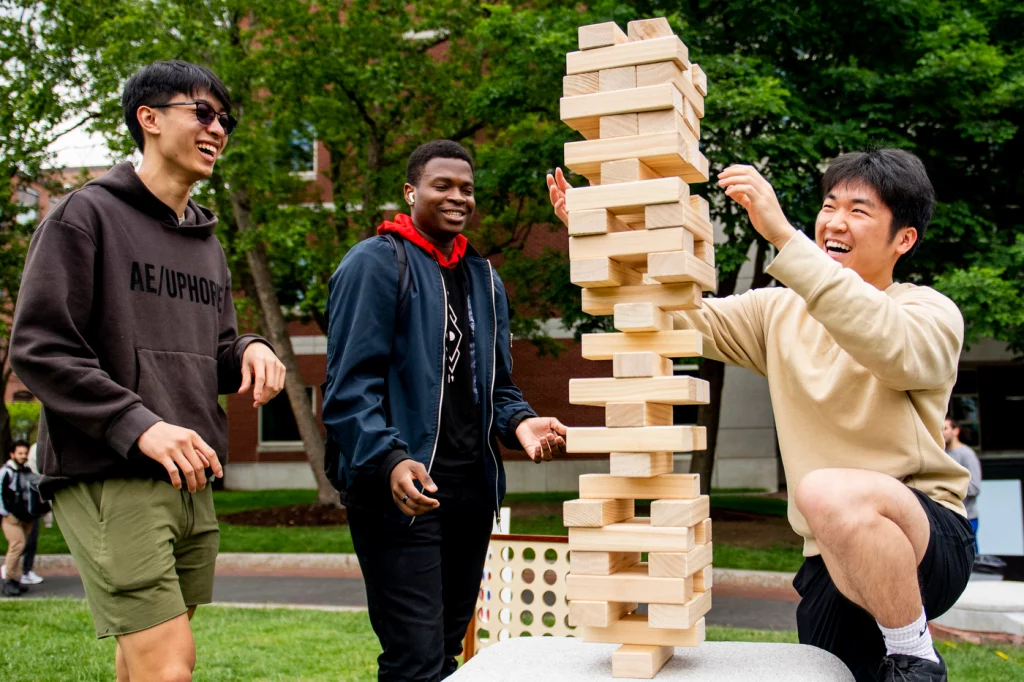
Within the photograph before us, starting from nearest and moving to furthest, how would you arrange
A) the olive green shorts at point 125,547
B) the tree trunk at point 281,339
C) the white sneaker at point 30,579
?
the olive green shorts at point 125,547 < the white sneaker at point 30,579 < the tree trunk at point 281,339

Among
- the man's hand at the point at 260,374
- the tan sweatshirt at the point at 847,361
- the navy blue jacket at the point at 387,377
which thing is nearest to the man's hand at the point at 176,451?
the man's hand at the point at 260,374

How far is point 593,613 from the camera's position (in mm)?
2574

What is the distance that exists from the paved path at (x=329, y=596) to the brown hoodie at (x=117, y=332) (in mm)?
6304

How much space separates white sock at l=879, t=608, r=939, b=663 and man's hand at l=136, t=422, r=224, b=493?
1872 mm

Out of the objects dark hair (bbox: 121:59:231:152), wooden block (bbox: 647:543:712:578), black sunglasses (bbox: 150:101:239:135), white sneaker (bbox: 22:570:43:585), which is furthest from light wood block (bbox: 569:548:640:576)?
white sneaker (bbox: 22:570:43:585)

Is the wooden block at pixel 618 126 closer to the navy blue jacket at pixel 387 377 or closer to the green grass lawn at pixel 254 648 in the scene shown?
the navy blue jacket at pixel 387 377

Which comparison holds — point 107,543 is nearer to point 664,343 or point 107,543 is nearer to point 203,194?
point 664,343

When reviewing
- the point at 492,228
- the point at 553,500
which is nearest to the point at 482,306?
the point at 492,228

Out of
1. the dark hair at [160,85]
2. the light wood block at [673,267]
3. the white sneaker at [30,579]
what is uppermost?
the dark hair at [160,85]

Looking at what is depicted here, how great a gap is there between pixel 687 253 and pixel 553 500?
54.7 feet

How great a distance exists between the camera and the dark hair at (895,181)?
2924 millimetres

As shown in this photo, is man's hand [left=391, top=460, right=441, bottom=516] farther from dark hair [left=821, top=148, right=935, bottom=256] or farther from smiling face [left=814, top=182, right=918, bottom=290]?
dark hair [left=821, top=148, right=935, bottom=256]

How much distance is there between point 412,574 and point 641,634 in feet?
2.69

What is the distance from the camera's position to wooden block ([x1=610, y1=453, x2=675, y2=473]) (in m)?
2.58
